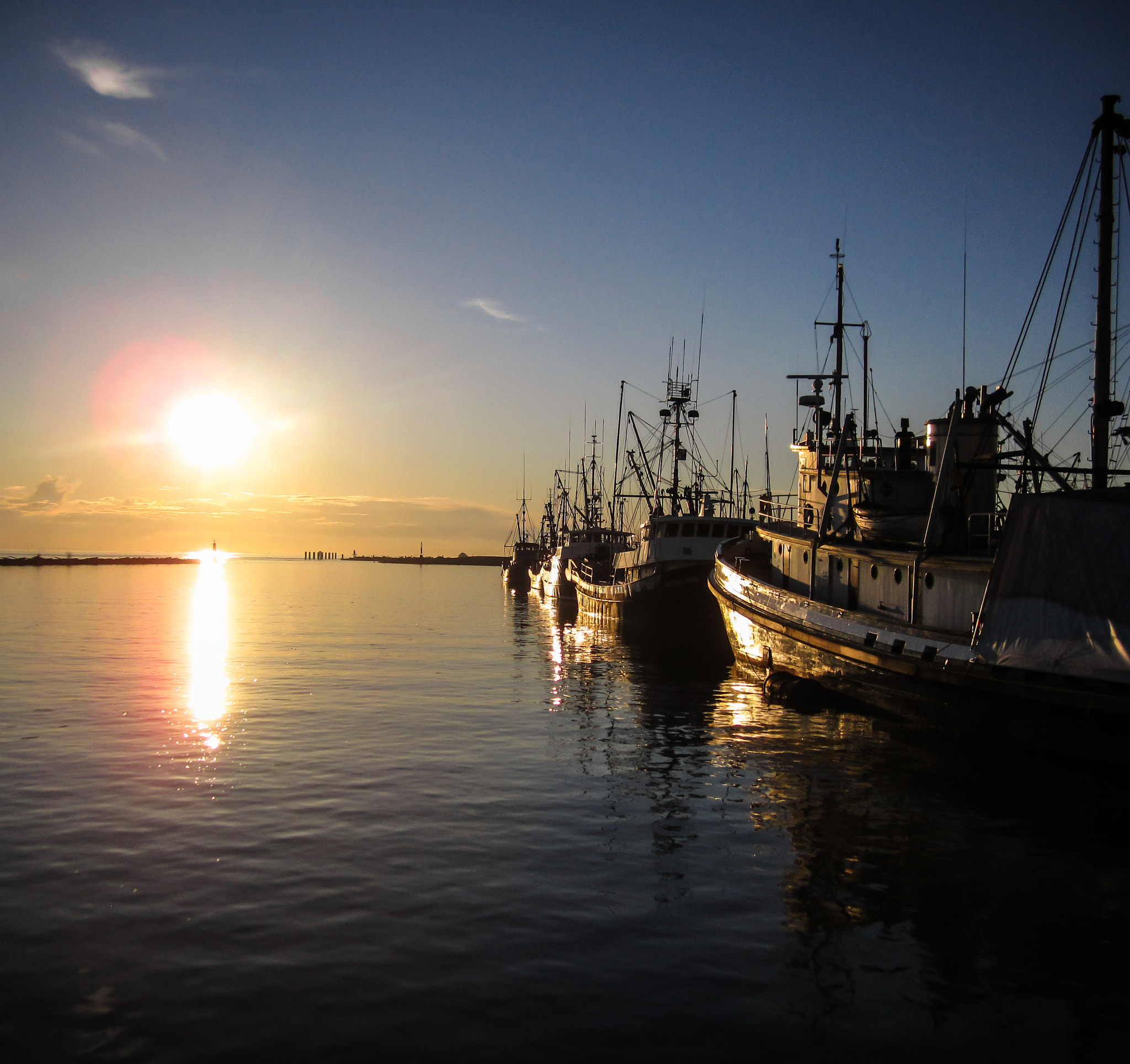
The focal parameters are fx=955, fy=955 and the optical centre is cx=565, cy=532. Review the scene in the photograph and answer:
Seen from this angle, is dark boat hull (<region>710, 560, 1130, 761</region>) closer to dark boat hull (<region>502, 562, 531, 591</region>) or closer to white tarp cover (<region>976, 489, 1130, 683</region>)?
white tarp cover (<region>976, 489, 1130, 683</region>)

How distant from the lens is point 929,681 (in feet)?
79.0

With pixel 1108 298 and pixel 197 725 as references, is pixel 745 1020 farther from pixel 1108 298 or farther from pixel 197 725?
pixel 1108 298

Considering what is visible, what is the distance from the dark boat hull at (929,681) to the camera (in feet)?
63.5

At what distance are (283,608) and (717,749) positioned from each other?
250 feet

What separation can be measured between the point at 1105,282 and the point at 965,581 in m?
9.52

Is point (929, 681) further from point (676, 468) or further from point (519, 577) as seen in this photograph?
point (519, 577)

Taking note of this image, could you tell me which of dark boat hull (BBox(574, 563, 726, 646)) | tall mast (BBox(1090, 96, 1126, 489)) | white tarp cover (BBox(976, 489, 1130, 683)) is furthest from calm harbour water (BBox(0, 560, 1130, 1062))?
dark boat hull (BBox(574, 563, 726, 646))

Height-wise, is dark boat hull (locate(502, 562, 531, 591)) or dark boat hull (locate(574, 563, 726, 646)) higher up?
dark boat hull (locate(574, 563, 726, 646))

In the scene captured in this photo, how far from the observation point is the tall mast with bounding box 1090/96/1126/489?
84.7 ft

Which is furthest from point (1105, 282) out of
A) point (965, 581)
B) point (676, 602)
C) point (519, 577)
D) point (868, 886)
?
point (519, 577)

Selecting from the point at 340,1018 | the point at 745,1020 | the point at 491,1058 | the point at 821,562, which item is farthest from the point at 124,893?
the point at 821,562

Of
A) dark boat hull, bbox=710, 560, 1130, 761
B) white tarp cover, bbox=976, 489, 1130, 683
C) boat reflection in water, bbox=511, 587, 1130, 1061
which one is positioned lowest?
boat reflection in water, bbox=511, 587, 1130, 1061

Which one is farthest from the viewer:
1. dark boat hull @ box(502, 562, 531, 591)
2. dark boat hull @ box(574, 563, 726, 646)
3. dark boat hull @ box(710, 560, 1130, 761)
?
dark boat hull @ box(502, 562, 531, 591)

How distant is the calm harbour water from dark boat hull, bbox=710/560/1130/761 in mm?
760
